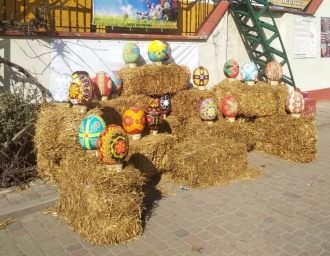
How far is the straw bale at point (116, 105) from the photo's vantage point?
6156 mm

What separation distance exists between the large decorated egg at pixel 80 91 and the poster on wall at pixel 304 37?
9.03 meters

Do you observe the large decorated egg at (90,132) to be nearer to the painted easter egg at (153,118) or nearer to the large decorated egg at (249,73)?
the painted easter egg at (153,118)

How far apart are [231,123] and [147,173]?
232cm

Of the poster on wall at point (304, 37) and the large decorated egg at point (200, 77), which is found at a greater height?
the poster on wall at point (304, 37)

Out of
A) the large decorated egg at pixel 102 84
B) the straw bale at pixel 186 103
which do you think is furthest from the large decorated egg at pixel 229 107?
the large decorated egg at pixel 102 84

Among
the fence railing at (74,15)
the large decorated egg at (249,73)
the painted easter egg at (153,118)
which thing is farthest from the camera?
the large decorated egg at (249,73)

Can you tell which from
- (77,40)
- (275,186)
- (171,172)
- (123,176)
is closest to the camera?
(123,176)

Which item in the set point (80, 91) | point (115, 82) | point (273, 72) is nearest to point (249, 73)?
point (273, 72)

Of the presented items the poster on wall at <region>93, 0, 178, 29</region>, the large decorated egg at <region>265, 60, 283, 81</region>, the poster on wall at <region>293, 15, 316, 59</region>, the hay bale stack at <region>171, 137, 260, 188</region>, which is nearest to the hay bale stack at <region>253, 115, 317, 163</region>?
the large decorated egg at <region>265, 60, 283, 81</region>

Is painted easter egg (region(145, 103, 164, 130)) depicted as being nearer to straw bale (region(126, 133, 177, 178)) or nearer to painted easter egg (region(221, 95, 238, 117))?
straw bale (region(126, 133, 177, 178))

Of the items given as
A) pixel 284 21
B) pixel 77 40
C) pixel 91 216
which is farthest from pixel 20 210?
pixel 284 21

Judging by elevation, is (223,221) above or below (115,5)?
below

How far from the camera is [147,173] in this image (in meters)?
5.89

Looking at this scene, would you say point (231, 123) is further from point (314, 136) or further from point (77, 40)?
point (77, 40)
